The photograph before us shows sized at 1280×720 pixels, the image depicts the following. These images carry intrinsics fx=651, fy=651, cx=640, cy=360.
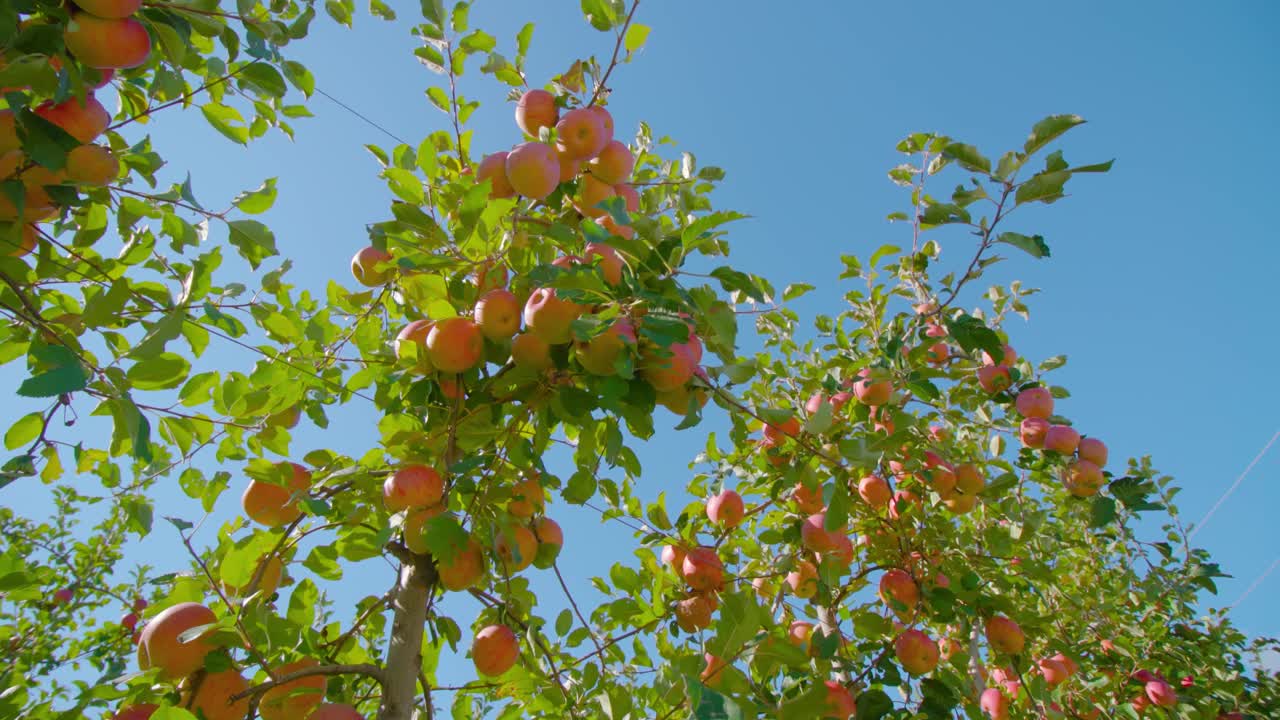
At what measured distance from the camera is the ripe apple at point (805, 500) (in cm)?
228

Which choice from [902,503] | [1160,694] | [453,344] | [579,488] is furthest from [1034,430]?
[453,344]

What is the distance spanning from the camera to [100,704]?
1.19 metres

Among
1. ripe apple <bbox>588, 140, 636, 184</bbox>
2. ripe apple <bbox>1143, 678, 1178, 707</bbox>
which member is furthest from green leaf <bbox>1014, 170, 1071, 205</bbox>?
ripe apple <bbox>1143, 678, 1178, 707</bbox>

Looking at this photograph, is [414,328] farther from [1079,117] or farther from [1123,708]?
[1123,708]

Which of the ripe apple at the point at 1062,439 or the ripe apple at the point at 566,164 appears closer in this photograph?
the ripe apple at the point at 566,164

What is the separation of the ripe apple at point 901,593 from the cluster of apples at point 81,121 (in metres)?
2.51

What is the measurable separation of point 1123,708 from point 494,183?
3.22m

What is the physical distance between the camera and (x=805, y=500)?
2.34 m

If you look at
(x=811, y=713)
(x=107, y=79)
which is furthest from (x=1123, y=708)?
(x=107, y=79)

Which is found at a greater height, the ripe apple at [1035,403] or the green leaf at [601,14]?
the green leaf at [601,14]

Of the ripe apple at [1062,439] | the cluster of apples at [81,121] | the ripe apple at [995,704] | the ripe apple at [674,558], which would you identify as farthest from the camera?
the ripe apple at [995,704]

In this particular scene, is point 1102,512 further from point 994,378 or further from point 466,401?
point 466,401

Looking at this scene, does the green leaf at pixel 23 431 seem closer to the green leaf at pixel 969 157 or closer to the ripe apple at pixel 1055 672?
the green leaf at pixel 969 157

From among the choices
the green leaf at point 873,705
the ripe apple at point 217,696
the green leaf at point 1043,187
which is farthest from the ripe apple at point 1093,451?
the ripe apple at point 217,696
